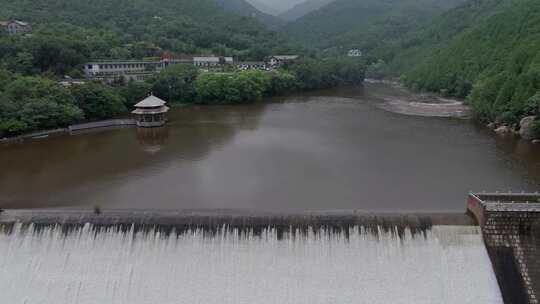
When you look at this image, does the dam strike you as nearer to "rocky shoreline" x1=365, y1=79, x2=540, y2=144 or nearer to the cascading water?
the cascading water

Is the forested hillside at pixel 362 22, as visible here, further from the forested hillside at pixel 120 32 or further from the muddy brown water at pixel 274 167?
the muddy brown water at pixel 274 167

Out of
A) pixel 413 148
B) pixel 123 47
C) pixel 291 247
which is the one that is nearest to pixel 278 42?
pixel 123 47

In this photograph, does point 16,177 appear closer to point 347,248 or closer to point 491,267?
point 347,248

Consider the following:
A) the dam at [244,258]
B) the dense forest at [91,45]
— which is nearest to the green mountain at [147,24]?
the dense forest at [91,45]

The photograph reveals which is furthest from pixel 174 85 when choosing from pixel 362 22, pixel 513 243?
pixel 362 22

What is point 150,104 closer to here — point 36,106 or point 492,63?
point 36,106

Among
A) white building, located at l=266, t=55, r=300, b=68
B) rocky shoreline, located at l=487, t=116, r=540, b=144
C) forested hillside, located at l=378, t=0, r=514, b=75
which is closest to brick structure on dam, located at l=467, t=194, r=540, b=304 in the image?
rocky shoreline, located at l=487, t=116, r=540, b=144
